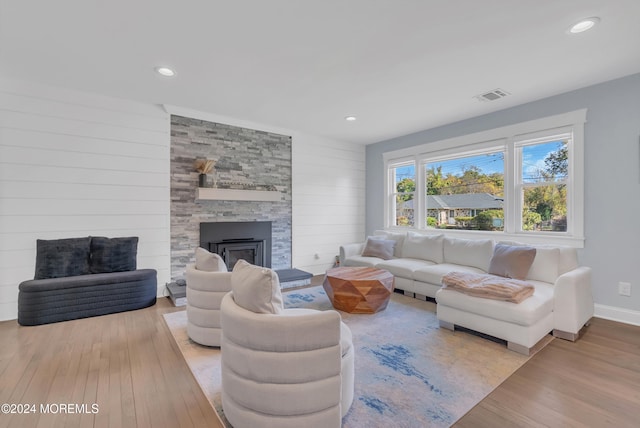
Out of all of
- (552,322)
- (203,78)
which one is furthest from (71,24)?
(552,322)

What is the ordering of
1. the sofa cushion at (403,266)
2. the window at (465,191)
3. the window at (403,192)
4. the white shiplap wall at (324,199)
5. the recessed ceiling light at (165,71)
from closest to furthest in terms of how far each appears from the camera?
the recessed ceiling light at (165,71) → the sofa cushion at (403,266) → the window at (465,191) → the white shiplap wall at (324,199) → the window at (403,192)

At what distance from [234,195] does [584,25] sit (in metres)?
4.15

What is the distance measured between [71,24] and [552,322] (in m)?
4.87

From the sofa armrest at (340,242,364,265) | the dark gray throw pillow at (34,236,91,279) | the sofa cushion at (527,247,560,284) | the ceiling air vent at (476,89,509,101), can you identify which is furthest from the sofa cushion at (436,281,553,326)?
the dark gray throw pillow at (34,236,91,279)

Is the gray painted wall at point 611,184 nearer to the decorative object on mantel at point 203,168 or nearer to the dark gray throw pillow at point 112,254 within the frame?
the decorative object on mantel at point 203,168

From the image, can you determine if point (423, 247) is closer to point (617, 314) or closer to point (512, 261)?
point (512, 261)

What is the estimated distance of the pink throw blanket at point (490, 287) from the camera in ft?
8.59

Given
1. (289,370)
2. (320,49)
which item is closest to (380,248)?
(320,49)

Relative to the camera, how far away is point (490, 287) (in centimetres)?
274

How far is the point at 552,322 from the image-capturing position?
2820 millimetres

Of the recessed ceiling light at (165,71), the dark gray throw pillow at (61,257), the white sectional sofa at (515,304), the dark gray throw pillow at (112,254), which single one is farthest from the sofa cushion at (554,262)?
the dark gray throw pillow at (61,257)

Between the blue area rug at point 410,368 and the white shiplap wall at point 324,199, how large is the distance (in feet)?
7.63

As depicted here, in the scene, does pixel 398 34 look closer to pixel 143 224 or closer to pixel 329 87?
pixel 329 87

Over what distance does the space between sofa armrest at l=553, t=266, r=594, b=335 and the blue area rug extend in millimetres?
683
